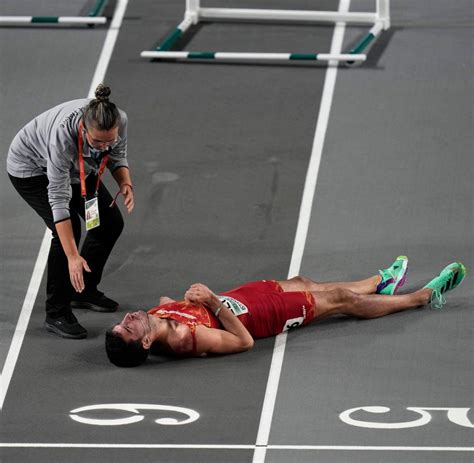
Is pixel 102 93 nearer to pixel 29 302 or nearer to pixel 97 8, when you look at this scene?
pixel 29 302

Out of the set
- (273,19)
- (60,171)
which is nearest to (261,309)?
(60,171)

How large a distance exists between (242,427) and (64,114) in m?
2.29

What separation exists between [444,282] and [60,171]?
277 centimetres

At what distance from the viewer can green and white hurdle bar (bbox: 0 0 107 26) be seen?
13375 mm

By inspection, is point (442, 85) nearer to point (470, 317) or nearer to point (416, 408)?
point (470, 317)

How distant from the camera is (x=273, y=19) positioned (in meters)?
13.6

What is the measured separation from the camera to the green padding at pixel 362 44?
42.1ft

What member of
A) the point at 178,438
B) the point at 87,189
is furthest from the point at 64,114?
the point at 178,438

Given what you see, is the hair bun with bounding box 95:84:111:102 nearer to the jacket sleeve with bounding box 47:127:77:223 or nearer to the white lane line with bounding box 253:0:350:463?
the jacket sleeve with bounding box 47:127:77:223

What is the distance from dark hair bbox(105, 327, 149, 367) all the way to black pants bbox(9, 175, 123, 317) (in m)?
0.63

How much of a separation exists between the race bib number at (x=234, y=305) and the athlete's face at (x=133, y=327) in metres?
0.57

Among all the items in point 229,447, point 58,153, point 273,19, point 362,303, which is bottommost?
point 229,447

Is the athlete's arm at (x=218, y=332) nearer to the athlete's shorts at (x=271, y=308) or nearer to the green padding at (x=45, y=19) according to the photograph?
the athlete's shorts at (x=271, y=308)

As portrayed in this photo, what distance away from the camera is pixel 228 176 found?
1146 cm
